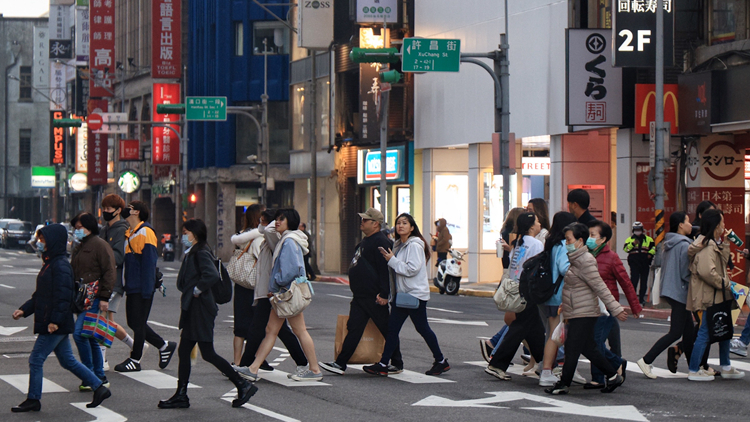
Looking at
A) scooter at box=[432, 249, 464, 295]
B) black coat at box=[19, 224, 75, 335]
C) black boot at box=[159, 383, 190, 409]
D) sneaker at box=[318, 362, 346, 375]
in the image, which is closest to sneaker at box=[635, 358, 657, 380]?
sneaker at box=[318, 362, 346, 375]

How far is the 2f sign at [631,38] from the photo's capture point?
2477 centimetres

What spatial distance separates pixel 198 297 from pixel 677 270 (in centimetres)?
520

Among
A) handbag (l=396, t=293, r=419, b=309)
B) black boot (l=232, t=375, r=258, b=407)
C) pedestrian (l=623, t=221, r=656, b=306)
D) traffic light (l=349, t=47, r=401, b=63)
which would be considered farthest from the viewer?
traffic light (l=349, t=47, r=401, b=63)

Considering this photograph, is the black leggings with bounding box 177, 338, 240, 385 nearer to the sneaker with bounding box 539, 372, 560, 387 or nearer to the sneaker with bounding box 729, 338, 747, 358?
the sneaker with bounding box 539, 372, 560, 387

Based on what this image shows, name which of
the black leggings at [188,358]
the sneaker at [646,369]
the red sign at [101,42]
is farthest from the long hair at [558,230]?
the red sign at [101,42]

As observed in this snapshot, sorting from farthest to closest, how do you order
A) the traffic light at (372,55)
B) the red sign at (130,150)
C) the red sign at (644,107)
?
the red sign at (130,150) < the traffic light at (372,55) < the red sign at (644,107)

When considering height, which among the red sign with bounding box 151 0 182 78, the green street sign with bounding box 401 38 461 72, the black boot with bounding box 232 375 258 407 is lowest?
the black boot with bounding box 232 375 258 407

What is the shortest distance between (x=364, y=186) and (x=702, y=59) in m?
16.9

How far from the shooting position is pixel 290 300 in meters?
12.0

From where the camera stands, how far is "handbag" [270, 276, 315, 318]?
1198 centimetres

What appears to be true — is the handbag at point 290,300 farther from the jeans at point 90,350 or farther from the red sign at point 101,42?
the red sign at point 101,42

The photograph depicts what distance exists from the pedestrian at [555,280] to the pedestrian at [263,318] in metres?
2.59

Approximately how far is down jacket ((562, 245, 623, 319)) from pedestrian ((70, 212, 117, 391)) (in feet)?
14.7

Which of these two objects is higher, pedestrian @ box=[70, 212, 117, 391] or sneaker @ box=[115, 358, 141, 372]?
pedestrian @ box=[70, 212, 117, 391]
